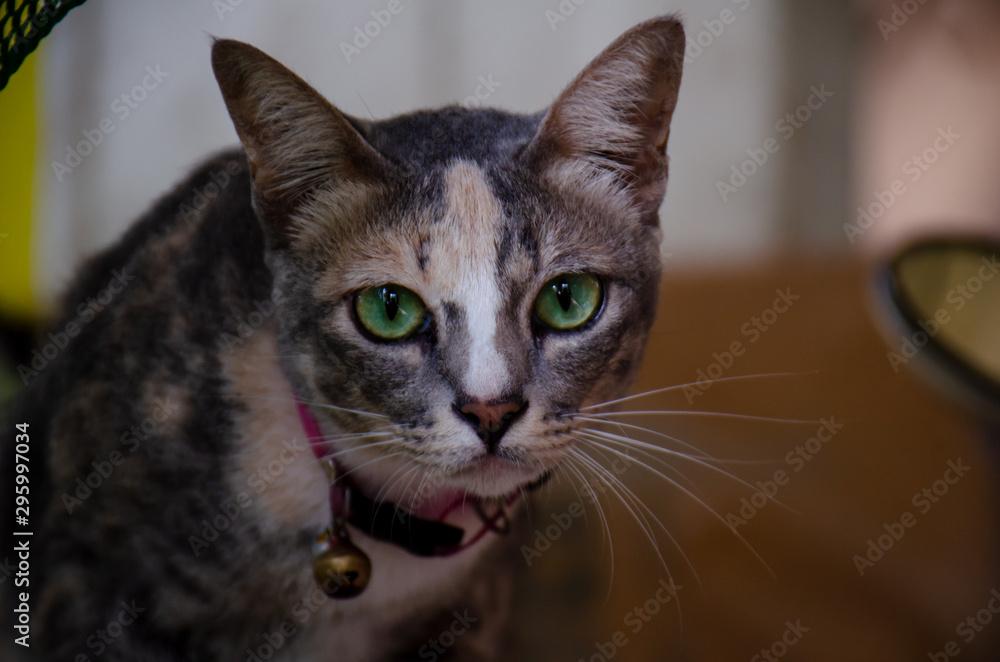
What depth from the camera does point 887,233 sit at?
4.37 ft

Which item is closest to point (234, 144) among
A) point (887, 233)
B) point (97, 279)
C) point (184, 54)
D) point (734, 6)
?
point (184, 54)

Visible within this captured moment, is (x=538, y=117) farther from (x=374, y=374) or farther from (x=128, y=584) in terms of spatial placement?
(x=128, y=584)

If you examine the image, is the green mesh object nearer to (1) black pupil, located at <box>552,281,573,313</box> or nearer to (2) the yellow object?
(2) the yellow object

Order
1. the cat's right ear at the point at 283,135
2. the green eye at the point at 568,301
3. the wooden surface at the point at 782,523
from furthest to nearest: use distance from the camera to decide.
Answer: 1. the wooden surface at the point at 782,523
2. the green eye at the point at 568,301
3. the cat's right ear at the point at 283,135

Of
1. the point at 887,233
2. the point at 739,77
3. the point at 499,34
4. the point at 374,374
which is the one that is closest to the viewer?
the point at 374,374

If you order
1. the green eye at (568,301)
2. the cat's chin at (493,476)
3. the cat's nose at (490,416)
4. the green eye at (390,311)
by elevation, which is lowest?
the cat's chin at (493,476)

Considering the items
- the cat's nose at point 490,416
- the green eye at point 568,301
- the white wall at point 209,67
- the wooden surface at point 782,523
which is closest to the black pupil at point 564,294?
the green eye at point 568,301

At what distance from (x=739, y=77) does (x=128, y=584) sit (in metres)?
0.87

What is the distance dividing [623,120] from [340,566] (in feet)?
1.49

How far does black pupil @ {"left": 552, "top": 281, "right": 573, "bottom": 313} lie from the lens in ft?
2.08

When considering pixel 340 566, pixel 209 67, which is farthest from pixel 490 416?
pixel 209 67

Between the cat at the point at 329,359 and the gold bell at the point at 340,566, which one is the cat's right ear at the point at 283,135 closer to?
the cat at the point at 329,359

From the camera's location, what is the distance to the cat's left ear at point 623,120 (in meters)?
0.57

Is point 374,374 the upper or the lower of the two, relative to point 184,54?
lower
